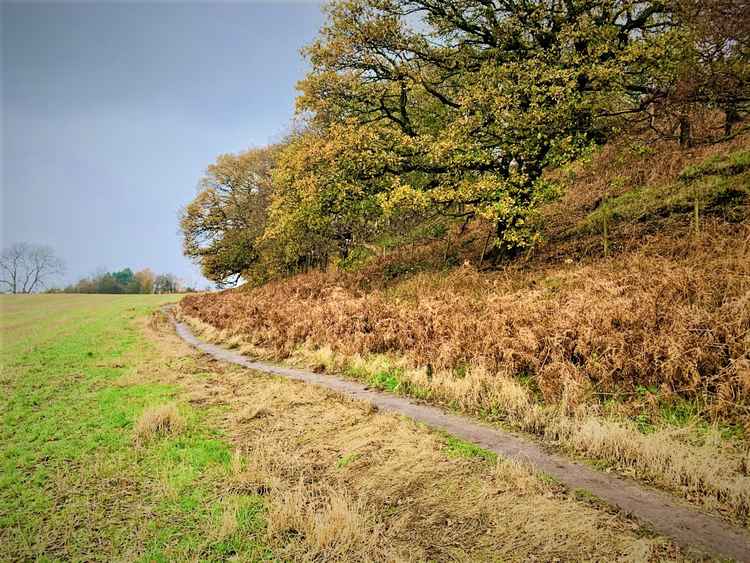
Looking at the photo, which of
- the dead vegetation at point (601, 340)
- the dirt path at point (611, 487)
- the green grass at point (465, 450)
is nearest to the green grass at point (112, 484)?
the green grass at point (465, 450)

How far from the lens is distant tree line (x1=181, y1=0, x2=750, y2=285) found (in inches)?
470

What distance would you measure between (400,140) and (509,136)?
378cm

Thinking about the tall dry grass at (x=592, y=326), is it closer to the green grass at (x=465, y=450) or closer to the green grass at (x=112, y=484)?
the green grass at (x=465, y=450)

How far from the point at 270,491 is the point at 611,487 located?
12.4ft

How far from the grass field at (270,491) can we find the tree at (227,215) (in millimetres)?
29485

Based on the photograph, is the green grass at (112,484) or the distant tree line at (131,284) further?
the distant tree line at (131,284)

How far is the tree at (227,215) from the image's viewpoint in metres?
36.5

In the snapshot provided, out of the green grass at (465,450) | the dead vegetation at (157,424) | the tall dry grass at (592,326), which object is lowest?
the green grass at (465,450)

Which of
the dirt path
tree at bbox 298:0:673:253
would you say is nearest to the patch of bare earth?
the dirt path

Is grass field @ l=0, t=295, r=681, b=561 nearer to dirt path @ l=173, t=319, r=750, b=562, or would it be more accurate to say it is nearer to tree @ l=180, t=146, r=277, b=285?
dirt path @ l=173, t=319, r=750, b=562

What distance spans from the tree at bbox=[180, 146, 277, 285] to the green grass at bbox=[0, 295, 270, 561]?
27.9 metres

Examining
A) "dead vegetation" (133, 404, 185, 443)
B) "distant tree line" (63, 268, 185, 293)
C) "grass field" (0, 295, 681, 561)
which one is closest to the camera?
"grass field" (0, 295, 681, 561)

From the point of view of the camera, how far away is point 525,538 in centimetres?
353

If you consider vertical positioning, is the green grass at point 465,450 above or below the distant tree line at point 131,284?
below
